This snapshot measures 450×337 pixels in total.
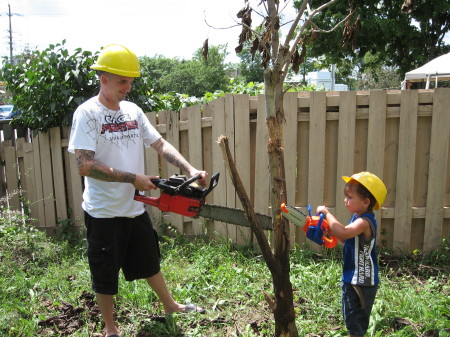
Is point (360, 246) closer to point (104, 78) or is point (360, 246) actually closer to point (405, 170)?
point (104, 78)

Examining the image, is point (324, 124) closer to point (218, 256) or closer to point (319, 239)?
point (218, 256)

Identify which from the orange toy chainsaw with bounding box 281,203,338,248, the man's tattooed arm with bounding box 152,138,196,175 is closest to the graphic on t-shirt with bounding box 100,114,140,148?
the man's tattooed arm with bounding box 152,138,196,175

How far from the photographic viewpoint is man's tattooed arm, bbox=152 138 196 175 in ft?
9.37

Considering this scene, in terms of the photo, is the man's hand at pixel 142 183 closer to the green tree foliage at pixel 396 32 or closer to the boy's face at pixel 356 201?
the boy's face at pixel 356 201

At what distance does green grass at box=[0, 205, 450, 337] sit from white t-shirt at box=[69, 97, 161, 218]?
942 mm

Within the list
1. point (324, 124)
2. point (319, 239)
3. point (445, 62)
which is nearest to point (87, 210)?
point (319, 239)

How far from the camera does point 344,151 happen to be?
13.0ft

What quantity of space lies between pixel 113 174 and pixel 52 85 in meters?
2.65

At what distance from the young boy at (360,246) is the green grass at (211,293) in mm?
502

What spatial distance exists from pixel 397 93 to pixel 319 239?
7.56ft

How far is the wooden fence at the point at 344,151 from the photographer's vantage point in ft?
12.7

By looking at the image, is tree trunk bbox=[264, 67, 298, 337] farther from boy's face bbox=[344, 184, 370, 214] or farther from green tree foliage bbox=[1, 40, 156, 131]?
green tree foliage bbox=[1, 40, 156, 131]

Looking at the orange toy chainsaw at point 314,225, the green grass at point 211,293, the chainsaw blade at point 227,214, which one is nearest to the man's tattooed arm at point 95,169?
the chainsaw blade at point 227,214

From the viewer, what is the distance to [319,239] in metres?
2.16
